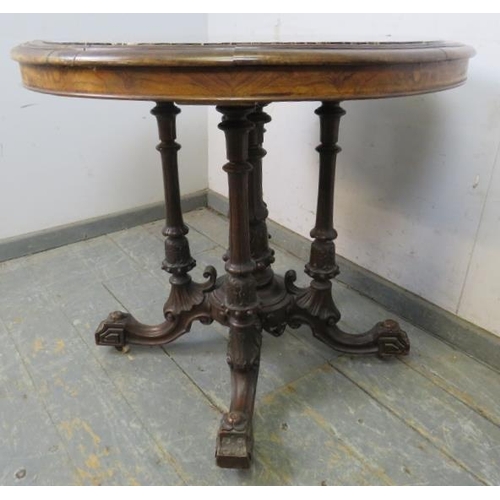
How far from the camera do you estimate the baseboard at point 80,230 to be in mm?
1675

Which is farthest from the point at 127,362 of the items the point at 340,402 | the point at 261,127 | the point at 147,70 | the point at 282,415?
the point at 147,70

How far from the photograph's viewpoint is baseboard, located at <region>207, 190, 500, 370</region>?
1153mm

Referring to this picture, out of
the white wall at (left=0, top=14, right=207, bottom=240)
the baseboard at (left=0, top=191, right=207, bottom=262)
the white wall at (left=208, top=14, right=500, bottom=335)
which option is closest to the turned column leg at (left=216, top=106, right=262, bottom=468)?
the white wall at (left=208, top=14, right=500, bottom=335)

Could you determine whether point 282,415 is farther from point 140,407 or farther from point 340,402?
point 140,407

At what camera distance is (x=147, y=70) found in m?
0.57

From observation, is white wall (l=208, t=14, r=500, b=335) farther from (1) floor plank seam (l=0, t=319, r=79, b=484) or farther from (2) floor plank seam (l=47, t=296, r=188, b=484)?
(1) floor plank seam (l=0, t=319, r=79, b=484)

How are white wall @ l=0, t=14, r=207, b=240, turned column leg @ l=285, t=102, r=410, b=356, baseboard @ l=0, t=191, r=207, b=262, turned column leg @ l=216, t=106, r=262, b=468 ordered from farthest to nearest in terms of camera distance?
baseboard @ l=0, t=191, r=207, b=262 < white wall @ l=0, t=14, r=207, b=240 < turned column leg @ l=285, t=102, r=410, b=356 < turned column leg @ l=216, t=106, r=262, b=468

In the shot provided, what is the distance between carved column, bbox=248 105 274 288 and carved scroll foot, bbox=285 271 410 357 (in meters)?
0.08

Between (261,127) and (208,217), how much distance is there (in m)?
1.06

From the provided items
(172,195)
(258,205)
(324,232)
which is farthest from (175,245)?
(324,232)

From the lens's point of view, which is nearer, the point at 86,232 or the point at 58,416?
the point at 58,416

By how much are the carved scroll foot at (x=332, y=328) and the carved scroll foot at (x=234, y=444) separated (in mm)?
338

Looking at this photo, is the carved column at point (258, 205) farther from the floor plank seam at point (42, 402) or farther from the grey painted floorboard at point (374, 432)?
the floor plank seam at point (42, 402)

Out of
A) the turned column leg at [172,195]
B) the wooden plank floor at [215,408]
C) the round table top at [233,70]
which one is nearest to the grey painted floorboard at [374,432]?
the wooden plank floor at [215,408]
